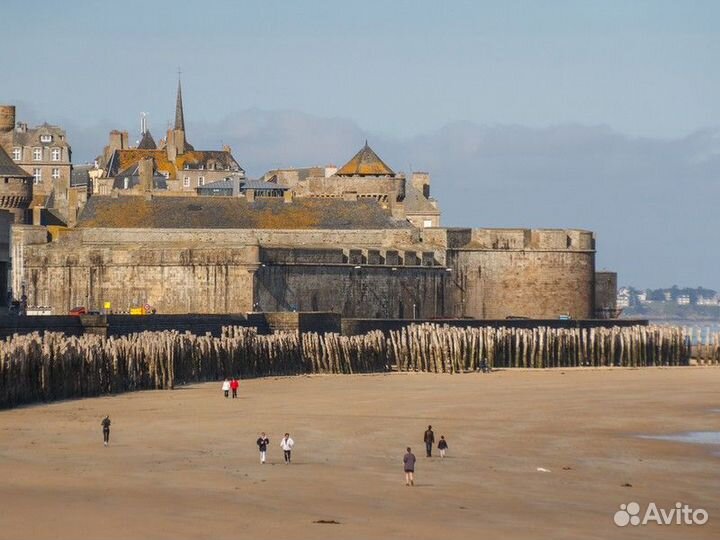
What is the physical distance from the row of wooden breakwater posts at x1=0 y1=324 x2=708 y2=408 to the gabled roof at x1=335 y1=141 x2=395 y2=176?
2433 centimetres

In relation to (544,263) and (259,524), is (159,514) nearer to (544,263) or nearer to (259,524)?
(259,524)

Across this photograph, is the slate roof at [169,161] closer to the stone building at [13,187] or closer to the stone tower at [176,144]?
the stone tower at [176,144]

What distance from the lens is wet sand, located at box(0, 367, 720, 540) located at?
2844 cm

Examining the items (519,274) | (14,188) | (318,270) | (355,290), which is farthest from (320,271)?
(14,188)

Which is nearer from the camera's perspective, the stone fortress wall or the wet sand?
the wet sand

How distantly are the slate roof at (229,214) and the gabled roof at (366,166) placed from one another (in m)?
10.3

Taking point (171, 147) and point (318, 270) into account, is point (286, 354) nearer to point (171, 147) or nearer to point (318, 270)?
point (318, 270)

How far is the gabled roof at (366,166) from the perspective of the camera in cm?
10119

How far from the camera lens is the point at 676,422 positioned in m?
46.4

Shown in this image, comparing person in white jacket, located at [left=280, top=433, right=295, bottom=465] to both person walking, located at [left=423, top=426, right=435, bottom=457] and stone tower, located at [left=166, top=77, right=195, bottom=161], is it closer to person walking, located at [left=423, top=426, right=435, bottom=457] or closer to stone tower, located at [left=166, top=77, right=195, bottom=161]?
person walking, located at [left=423, top=426, right=435, bottom=457]

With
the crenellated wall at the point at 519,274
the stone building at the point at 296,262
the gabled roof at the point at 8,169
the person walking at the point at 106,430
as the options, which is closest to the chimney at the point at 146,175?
the stone building at the point at 296,262

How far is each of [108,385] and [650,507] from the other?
25.2m

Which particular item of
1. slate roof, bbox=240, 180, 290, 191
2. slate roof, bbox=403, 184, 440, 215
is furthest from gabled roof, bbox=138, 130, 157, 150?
slate roof, bbox=240, 180, 290, 191

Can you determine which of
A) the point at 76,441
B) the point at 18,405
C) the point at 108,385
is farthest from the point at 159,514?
the point at 108,385
